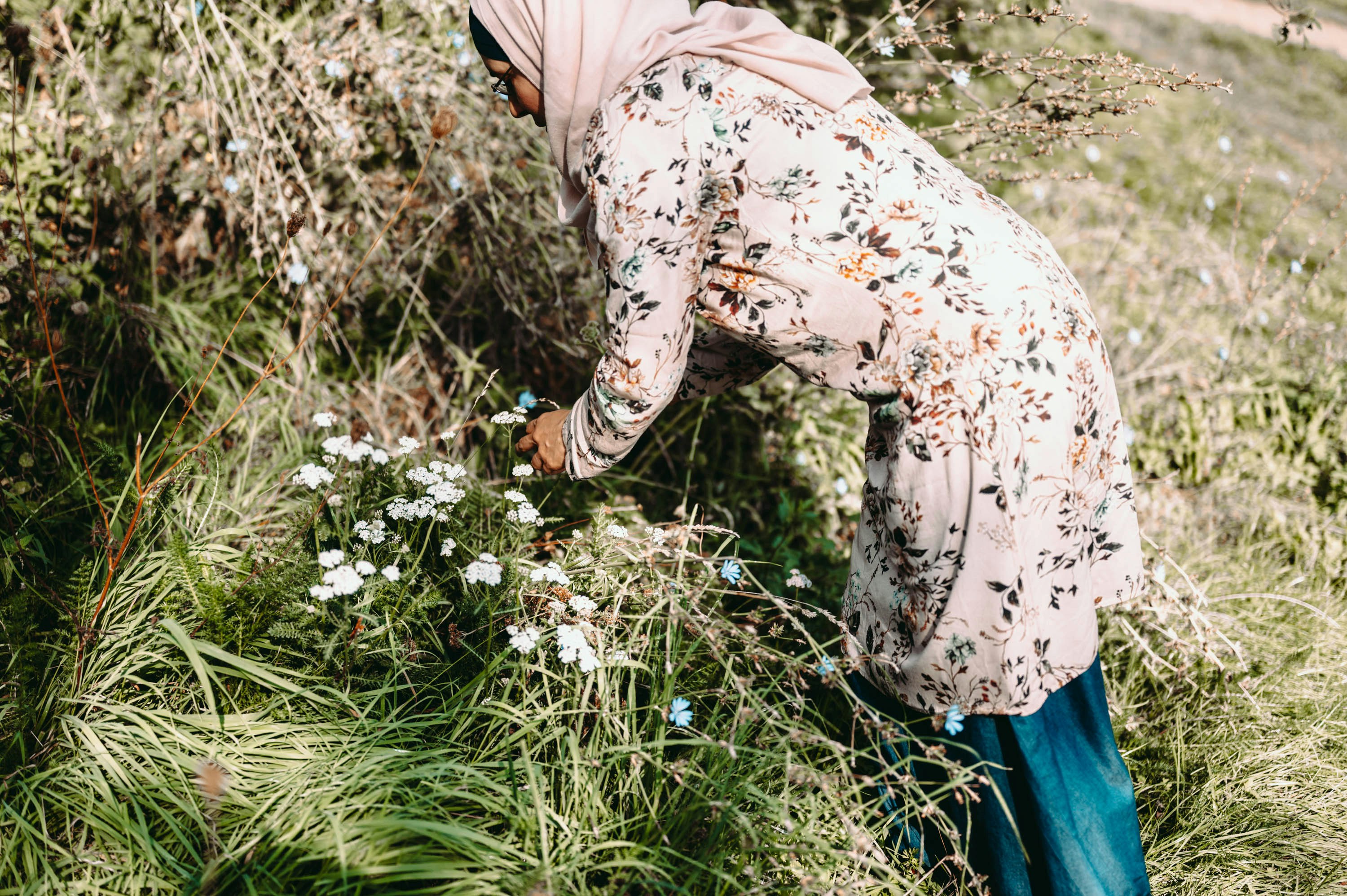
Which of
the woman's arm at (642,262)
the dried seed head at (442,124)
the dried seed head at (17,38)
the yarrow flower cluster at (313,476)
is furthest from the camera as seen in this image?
the dried seed head at (442,124)

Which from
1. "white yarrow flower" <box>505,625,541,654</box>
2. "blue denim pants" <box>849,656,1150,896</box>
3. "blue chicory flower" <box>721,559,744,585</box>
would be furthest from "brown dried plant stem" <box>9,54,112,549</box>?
"blue denim pants" <box>849,656,1150,896</box>

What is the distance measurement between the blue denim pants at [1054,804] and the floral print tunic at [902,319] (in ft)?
0.40

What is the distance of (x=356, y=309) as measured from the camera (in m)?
3.00

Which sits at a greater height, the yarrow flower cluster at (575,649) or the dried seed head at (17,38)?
the dried seed head at (17,38)

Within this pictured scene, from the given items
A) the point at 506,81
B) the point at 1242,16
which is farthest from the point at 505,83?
the point at 1242,16

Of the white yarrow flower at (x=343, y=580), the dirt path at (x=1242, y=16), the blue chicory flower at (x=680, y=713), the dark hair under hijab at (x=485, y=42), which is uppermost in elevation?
the dirt path at (x=1242, y=16)

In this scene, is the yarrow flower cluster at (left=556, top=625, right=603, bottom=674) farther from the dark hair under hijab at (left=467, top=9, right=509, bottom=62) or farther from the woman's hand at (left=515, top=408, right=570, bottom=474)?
the dark hair under hijab at (left=467, top=9, right=509, bottom=62)

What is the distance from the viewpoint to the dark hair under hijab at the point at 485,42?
5.81 ft

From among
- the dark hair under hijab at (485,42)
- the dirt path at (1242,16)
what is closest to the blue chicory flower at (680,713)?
the dark hair under hijab at (485,42)

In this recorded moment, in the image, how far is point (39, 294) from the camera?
1965mm

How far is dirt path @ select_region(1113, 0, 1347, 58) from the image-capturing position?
35.2ft

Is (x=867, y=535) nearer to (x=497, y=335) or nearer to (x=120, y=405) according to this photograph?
(x=497, y=335)

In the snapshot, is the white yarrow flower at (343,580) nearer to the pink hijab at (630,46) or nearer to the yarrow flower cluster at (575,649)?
the yarrow flower cluster at (575,649)

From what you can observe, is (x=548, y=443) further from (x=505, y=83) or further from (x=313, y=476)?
(x=505, y=83)
